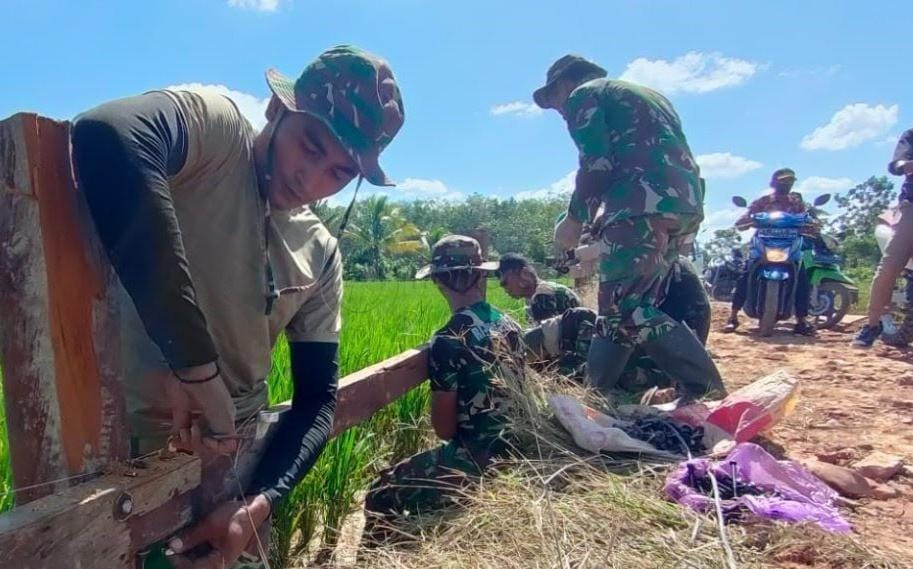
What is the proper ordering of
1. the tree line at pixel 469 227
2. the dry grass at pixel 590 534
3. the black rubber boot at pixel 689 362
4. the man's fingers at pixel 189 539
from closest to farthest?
the man's fingers at pixel 189 539
the dry grass at pixel 590 534
the black rubber boot at pixel 689 362
the tree line at pixel 469 227

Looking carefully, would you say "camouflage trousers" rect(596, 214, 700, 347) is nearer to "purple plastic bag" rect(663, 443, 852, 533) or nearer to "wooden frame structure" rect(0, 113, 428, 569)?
A: "purple plastic bag" rect(663, 443, 852, 533)

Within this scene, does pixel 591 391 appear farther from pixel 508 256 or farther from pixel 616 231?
pixel 508 256

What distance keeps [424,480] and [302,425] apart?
0.73 meters

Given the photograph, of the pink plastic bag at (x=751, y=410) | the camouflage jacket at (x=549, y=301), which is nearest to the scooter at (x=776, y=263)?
the camouflage jacket at (x=549, y=301)

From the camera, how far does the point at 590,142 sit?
3084mm

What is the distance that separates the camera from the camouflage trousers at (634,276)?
112 inches

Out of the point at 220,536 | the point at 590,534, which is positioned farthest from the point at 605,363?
the point at 220,536

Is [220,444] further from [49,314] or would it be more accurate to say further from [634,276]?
[634,276]

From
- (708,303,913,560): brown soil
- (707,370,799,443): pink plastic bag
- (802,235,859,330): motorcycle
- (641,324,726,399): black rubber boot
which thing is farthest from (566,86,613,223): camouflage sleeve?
(802,235,859,330): motorcycle

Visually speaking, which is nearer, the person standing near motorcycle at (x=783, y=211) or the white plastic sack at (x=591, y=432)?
the white plastic sack at (x=591, y=432)

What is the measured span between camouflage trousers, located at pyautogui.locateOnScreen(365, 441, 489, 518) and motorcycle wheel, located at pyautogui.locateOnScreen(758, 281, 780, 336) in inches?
175

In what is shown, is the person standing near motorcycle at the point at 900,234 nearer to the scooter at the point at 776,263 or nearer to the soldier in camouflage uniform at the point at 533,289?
the scooter at the point at 776,263

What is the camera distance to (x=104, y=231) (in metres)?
0.96

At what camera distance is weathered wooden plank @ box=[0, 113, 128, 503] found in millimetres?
902
